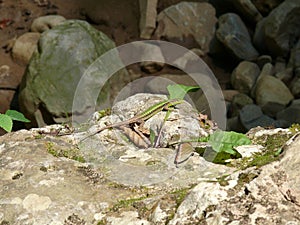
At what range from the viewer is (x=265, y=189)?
1.00m

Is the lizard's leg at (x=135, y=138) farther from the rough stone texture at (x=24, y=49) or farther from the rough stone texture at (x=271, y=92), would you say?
the rough stone texture at (x=24, y=49)

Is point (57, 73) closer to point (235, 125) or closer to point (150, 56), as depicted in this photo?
point (150, 56)

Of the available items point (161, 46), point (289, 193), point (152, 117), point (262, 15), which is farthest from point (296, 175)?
point (262, 15)

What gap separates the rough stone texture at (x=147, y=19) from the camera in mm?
6020

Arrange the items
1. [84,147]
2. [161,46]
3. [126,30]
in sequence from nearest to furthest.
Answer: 1. [84,147]
2. [161,46]
3. [126,30]

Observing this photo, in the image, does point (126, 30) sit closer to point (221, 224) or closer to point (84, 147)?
point (84, 147)

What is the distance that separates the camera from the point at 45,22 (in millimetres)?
5816

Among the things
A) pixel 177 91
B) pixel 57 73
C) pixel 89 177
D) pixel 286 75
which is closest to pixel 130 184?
pixel 89 177

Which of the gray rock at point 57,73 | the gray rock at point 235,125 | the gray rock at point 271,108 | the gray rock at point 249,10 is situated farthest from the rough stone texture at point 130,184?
the gray rock at point 249,10

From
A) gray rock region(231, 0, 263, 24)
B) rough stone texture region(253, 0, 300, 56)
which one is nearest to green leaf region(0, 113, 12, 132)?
rough stone texture region(253, 0, 300, 56)

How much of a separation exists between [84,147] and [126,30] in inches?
188

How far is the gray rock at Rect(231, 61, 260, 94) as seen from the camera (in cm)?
514

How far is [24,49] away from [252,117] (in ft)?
8.70

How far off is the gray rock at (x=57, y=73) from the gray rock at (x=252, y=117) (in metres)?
1.24
